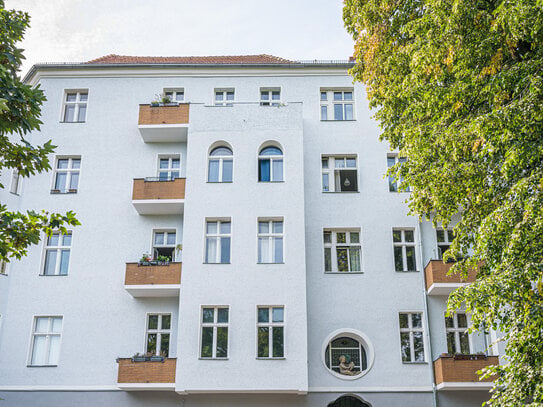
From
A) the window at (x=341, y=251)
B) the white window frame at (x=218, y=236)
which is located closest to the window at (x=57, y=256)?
the white window frame at (x=218, y=236)

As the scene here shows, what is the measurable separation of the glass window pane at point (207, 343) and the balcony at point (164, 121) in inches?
266

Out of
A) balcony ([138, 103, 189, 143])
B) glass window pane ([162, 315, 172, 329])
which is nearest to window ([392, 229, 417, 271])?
glass window pane ([162, 315, 172, 329])

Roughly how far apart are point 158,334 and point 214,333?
2070mm

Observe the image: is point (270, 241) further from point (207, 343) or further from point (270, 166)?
point (207, 343)

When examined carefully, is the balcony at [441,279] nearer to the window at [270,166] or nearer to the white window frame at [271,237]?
the white window frame at [271,237]

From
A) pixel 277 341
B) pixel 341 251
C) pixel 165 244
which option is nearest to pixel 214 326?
pixel 277 341

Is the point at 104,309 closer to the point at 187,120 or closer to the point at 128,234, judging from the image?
the point at 128,234

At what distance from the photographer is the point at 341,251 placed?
19812mm

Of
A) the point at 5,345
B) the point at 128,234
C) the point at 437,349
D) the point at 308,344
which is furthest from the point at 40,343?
the point at 437,349

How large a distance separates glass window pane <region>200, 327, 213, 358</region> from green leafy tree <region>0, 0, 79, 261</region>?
8.68m

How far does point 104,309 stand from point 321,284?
681cm

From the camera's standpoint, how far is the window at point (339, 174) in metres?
20.5

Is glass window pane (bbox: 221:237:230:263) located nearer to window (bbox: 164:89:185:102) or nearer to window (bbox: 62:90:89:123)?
window (bbox: 164:89:185:102)

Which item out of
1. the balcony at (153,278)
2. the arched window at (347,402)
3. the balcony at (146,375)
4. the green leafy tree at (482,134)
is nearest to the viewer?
the green leafy tree at (482,134)
